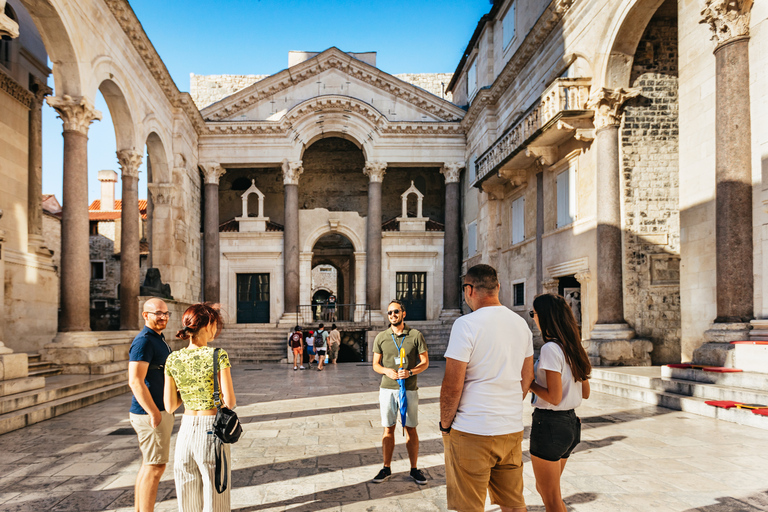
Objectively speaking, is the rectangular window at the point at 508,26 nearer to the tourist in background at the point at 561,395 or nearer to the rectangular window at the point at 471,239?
the rectangular window at the point at 471,239

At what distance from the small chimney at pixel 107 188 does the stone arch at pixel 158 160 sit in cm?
1447

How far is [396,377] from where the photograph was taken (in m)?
5.15

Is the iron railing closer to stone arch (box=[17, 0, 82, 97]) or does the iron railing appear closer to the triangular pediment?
the triangular pediment

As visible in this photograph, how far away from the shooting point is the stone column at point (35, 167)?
599 inches

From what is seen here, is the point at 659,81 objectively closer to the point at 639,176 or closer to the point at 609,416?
the point at 639,176

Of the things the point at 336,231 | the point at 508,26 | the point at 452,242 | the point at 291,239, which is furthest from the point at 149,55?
the point at 452,242

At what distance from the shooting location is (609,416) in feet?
27.6

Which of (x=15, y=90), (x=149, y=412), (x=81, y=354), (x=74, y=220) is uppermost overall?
(x=15, y=90)

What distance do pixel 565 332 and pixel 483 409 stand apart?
0.83 meters

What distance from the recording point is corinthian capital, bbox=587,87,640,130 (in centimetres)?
1347

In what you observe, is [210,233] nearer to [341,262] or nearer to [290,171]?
[290,171]

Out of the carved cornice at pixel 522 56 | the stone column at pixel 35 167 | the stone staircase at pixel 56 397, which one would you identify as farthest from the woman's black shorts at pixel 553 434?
the stone column at pixel 35 167

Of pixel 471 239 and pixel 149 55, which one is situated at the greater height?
pixel 149 55

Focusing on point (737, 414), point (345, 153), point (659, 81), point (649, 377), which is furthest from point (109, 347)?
point (345, 153)
